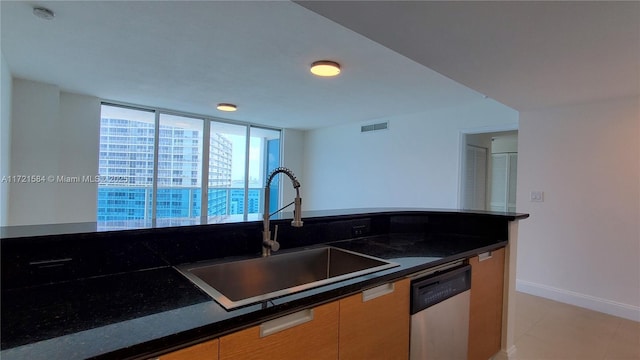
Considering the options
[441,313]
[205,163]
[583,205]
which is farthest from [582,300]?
[205,163]

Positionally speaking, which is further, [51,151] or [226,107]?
[226,107]

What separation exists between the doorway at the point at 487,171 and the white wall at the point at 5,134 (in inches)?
210

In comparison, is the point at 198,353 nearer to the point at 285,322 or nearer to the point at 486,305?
the point at 285,322

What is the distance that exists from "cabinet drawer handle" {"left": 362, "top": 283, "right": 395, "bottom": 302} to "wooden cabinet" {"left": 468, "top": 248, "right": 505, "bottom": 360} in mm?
724

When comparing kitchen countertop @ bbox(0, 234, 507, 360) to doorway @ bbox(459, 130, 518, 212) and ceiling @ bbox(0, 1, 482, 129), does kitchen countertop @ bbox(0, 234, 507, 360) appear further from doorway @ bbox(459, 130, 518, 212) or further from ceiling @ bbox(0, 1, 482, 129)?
doorway @ bbox(459, 130, 518, 212)

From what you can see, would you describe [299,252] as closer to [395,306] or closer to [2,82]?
[395,306]

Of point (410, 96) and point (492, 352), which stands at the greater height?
point (410, 96)

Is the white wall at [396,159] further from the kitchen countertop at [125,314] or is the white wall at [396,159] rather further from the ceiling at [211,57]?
the kitchen countertop at [125,314]

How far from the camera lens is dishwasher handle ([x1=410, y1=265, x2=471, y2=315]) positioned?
56.8 inches

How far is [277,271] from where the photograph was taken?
1595mm

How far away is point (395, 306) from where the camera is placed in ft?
4.46

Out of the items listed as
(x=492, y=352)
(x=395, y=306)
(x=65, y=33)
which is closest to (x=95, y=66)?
(x=65, y=33)

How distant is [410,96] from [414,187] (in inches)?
62.6

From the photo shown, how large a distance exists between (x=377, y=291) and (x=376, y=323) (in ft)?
0.43
